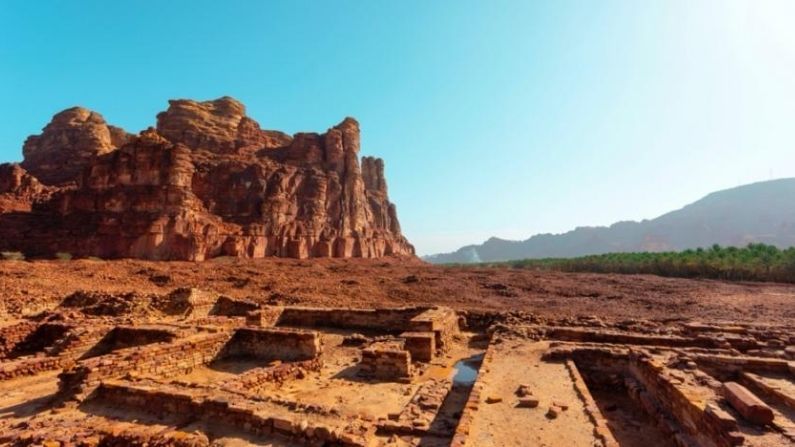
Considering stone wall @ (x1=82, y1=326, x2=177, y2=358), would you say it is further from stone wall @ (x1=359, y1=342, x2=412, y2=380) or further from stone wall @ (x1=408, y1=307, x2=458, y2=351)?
stone wall @ (x1=408, y1=307, x2=458, y2=351)

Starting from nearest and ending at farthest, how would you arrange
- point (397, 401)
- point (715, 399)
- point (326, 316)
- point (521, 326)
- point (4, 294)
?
point (715, 399)
point (397, 401)
point (521, 326)
point (326, 316)
point (4, 294)

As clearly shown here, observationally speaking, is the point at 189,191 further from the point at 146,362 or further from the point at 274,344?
the point at 146,362

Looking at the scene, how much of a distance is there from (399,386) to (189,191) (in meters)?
49.7

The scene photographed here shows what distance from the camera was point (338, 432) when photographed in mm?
6629

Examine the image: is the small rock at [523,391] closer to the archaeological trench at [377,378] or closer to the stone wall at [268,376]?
the archaeological trench at [377,378]

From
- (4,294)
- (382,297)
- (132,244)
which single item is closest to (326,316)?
(382,297)

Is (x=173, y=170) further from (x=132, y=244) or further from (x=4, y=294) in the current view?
(x=4, y=294)

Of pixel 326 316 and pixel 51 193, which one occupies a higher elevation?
pixel 51 193

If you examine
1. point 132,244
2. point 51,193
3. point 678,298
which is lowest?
point 678,298

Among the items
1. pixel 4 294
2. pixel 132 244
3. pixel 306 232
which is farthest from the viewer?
Result: pixel 306 232

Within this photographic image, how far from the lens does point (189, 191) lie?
5172 cm

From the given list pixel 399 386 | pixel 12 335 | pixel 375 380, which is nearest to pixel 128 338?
pixel 12 335

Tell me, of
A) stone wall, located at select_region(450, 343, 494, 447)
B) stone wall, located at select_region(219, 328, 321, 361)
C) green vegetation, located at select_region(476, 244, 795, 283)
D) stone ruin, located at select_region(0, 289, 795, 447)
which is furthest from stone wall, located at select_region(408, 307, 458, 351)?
green vegetation, located at select_region(476, 244, 795, 283)

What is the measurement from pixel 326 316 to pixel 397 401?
396 inches
